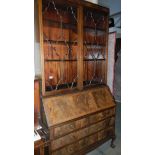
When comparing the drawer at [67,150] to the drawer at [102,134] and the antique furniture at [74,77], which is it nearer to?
the antique furniture at [74,77]

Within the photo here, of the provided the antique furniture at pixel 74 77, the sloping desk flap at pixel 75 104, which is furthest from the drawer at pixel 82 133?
the sloping desk flap at pixel 75 104

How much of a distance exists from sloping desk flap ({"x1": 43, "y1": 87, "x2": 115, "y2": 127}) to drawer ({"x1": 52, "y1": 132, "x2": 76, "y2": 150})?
0.68ft

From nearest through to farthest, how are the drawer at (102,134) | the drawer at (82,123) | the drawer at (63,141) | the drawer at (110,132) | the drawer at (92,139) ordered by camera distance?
1. the drawer at (63,141)
2. the drawer at (82,123)
3. the drawer at (92,139)
4. the drawer at (102,134)
5. the drawer at (110,132)

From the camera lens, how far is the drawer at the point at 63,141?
1.77m

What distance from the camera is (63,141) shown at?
1.84 m

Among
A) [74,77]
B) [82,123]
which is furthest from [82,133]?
[74,77]

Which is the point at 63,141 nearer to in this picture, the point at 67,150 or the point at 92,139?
the point at 67,150

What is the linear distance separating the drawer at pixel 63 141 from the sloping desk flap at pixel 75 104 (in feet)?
0.68

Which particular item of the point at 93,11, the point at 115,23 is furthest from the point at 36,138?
the point at 115,23

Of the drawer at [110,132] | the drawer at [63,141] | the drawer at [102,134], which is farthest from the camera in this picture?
the drawer at [110,132]
